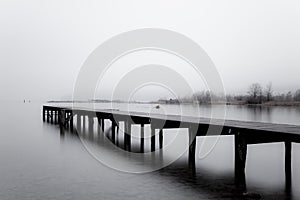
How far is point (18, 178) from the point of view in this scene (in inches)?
341

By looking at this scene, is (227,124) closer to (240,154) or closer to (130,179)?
(240,154)

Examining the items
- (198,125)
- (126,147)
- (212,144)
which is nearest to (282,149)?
(212,144)

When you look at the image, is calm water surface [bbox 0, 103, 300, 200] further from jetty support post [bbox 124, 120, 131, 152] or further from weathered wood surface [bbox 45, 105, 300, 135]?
jetty support post [bbox 124, 120, 131, 152]

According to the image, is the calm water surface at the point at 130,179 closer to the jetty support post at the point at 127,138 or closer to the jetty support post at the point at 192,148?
the jetty support post at the point at 192,148

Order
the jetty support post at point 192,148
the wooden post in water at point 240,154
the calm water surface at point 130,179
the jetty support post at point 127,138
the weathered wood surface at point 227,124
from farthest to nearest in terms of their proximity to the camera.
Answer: the jetty support post at point 127,138, the jetty support post at point 192,148, the weathered wood surface at point 227,124, the wooden post in water at point 240,154, the calm water surface at point 130,179

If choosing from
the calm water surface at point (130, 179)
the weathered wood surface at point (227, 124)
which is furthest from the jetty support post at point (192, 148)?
the weathered wood surface at point (227, 124)

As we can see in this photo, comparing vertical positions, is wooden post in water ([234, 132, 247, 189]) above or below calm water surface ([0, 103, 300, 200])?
above

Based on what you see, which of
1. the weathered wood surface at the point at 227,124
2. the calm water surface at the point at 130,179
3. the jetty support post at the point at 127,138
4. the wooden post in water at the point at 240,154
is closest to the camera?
the calm water surface at the point at 130,179

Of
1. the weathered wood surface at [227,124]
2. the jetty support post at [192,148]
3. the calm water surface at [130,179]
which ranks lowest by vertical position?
the calm water surface at [130,179]

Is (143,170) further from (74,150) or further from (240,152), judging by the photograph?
(74,150)

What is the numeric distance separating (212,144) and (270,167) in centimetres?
544

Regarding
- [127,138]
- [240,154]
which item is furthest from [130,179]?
[127,138]

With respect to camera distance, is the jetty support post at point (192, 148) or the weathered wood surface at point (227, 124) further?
the jetty support post at point (192, 148)

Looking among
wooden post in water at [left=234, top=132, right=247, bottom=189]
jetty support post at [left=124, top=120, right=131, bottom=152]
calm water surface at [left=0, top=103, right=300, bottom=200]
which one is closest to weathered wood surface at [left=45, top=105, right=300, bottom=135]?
wooden post in water at [left=234, top=132, right=247, bottom=189]
